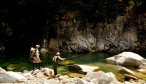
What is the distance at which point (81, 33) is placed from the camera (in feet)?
118

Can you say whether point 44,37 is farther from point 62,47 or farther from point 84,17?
point 84,17

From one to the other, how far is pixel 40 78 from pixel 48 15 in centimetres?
1422

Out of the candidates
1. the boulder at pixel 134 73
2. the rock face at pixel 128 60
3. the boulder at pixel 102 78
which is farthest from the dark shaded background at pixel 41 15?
the boulder at pixel 102 78

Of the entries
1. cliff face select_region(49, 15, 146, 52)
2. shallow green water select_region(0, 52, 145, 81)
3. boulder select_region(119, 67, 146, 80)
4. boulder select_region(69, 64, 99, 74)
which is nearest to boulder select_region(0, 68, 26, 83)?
shallow green water select_region(0, 52, 145, 81)

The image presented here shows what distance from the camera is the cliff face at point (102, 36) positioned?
3569 cm

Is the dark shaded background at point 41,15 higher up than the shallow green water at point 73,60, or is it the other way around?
the dark shaded background at point 41,15

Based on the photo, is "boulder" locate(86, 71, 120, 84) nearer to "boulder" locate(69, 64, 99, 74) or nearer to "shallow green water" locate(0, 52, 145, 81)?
"shallow green water" locate(0, 52, 145, 81)

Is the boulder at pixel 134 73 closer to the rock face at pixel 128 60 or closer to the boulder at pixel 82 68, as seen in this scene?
the boulder at pixel 82 68

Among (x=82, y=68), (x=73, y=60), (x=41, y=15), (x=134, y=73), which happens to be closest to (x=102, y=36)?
(x=41, y=15)

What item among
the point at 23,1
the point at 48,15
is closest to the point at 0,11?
the point at 23,1

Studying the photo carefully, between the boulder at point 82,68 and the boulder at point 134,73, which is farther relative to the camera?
the boulder at point 82,68

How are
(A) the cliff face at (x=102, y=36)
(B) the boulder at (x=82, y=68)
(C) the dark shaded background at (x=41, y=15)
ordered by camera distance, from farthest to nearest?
(A) the cliff face at (x=102, y=36) → (C) the dark shaded background at (x=41, y=15) → (B) the boulder at (x=82, y=68)

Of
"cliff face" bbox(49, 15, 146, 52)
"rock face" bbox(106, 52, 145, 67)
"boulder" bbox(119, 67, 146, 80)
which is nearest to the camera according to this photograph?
"boulder" bbox(119, 67, 146, 80)

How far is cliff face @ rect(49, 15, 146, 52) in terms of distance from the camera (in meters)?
35.7
